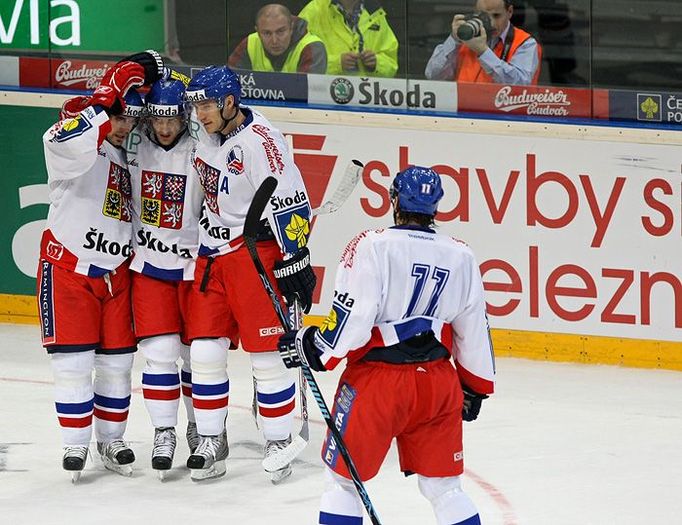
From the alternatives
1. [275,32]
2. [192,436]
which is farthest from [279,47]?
[192,436]

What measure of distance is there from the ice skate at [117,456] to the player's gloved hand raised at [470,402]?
1.53 m

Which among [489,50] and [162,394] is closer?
[162,394]

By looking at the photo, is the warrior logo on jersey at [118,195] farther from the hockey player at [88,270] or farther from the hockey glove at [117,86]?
the hockey glove at [117,86]

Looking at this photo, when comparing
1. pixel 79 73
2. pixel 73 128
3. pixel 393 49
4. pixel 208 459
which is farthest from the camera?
pixel 79 73

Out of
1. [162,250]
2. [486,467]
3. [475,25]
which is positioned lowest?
[486,467]

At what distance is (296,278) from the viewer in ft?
16.8

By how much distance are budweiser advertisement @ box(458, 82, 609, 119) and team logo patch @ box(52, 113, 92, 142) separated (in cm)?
241

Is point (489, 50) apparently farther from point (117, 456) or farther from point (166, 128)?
point (117, 456)

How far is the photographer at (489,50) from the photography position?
7.00 meters

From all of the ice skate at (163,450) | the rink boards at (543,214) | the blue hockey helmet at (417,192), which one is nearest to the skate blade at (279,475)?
the ice skate at (163,450)

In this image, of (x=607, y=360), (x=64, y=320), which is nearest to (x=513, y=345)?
(x=607, y=360)

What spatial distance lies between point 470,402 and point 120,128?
167cm

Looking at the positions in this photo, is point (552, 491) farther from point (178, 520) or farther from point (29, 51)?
point (29, 51)

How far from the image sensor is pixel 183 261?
5.38 metres
